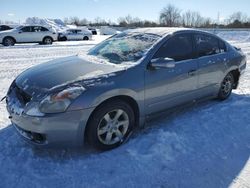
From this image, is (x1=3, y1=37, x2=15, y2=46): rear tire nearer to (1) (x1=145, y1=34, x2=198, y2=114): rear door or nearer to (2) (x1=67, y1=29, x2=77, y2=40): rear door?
(2) (x1=67, y1=29, x2=77, y2=40): rear door

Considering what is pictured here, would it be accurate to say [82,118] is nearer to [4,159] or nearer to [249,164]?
[4,159]

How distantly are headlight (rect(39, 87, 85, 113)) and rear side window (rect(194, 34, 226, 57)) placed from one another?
2599 millimetres

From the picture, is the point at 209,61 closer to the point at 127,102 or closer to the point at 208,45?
the point at 208,45

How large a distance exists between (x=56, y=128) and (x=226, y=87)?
379cm

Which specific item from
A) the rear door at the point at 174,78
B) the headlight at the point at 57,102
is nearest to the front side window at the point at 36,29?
the rear door at the point at 174,78

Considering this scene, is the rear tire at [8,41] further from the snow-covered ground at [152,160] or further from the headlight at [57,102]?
the headlight at [57,102]

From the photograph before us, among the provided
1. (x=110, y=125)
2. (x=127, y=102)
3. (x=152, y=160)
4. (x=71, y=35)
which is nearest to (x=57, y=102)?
(x=110, y=125)

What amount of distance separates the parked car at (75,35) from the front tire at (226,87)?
70.5 feet

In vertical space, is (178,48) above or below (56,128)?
above

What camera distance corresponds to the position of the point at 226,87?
5609 millimetres

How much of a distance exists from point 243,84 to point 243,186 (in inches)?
180

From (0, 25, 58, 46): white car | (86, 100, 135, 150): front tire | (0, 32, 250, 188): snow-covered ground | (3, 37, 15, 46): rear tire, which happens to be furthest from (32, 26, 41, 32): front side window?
(86, 100, 135, 150): front tire

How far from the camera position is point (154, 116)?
414cm

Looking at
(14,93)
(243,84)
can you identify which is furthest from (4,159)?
(243,84)
